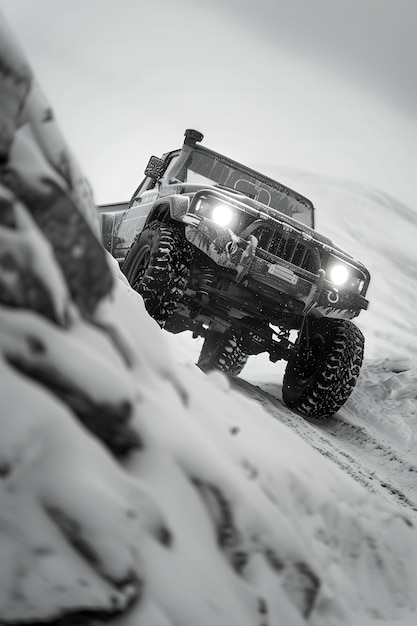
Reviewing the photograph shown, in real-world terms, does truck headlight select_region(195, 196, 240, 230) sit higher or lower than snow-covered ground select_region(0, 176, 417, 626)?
higher

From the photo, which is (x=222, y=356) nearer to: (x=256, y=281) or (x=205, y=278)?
(x=205, y=278)

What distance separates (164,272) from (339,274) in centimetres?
132

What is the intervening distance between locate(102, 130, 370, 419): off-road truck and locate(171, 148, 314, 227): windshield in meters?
0.06

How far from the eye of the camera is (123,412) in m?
0.97

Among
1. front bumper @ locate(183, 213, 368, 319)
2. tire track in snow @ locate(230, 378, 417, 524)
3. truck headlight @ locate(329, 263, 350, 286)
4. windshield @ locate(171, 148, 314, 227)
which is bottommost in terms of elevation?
tire track in snow @ locate(230, 378, 417, 524)

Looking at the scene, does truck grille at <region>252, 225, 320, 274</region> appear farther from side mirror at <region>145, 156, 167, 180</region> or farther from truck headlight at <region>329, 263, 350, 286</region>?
side mirror at <region>145, 156, 167, 180</region>

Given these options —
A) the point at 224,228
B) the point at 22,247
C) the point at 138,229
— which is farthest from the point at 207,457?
the point at 138,229

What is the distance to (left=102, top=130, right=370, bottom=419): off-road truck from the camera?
3.47 m

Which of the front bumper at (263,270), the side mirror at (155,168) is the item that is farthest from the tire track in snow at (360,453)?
the side mirror at (155,168)

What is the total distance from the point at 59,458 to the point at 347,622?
74cm

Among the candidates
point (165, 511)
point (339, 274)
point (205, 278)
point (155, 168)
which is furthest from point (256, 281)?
point (165, 511)

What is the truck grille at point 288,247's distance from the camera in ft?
12.1

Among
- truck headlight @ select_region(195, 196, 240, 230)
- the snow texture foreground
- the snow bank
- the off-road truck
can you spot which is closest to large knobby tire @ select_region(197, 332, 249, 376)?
the off-road truck

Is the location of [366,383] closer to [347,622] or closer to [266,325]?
[266,325]
